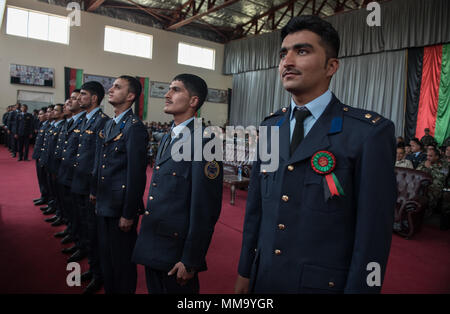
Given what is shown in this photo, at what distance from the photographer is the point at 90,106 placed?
2.59 metres

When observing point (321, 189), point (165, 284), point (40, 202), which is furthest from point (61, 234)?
point (321, 189)

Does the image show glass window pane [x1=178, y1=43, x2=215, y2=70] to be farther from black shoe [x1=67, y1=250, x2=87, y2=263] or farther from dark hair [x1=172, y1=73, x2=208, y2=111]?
dark hair [x1=172, y1=73, x2=208, y2=111]

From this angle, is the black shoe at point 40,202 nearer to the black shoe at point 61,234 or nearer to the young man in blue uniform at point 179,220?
the black shoe at point 61,234

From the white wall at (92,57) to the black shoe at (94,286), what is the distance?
11463mm

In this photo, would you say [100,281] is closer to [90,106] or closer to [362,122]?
[90,106]

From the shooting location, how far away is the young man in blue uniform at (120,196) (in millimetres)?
1753

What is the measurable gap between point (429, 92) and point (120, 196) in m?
10.5

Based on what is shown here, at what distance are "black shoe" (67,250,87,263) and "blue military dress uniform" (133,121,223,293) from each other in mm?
1417

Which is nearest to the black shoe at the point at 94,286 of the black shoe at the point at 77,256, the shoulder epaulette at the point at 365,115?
the black shoe at the point at 77,256

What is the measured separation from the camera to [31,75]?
36.6ft


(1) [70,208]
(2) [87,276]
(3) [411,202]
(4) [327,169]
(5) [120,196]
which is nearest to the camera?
(4) [327,169]

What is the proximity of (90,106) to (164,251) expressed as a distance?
68.1 inches

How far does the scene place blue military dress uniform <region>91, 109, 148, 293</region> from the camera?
5.76 ft

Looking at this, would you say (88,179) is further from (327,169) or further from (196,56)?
(196,56)
